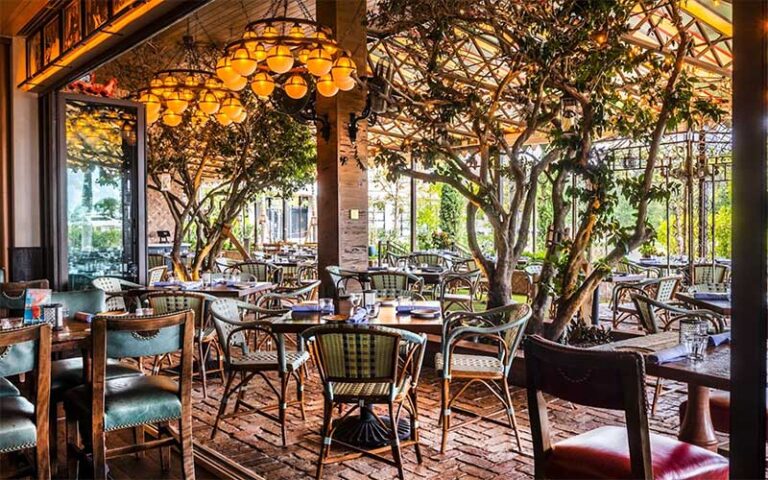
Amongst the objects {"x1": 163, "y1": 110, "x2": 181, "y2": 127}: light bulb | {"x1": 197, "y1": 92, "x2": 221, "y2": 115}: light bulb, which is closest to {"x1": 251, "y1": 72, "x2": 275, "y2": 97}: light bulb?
{"x1": 197, "y1": 92, "x2": 221, "y2": 115}: light bulb

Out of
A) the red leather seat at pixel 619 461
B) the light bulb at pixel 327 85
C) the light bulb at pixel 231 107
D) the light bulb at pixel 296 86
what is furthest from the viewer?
the light bulb at pixel 231 107

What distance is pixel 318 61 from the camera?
4.66 m

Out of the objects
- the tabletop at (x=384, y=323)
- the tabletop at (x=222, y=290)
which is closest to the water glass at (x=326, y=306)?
the tabletop at (x=384, y=323)

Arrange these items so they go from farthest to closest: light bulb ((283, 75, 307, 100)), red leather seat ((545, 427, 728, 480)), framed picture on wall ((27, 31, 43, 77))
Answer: light bulb ((283, 75, 307, 100)), framed picture on wall ((27, 31, 43, 77)), red leather seat ((545, 427, 728, 480))

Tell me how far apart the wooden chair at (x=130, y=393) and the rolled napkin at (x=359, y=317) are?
1.10m

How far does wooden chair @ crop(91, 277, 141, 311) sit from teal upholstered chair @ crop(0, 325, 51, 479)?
2.72 meters

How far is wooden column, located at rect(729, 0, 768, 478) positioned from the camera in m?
1.50

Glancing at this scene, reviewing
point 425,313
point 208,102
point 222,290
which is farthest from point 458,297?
point 208,102

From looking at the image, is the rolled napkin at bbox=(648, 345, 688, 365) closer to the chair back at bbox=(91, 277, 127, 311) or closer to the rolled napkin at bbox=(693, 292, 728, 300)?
Answer: the rolled napkin at bbox=(693, 292, 728, 300)

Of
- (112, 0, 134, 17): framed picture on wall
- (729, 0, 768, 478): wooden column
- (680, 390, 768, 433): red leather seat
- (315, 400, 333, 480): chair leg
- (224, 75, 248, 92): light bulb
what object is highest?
(112, 0, 134, 17): framed picture on wall

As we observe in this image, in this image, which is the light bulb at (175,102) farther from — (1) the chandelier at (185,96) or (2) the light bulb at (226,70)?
(2) the light bulb at (226,70)

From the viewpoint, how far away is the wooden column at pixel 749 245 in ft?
4.94

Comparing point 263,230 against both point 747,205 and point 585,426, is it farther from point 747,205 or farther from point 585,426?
point 747,205

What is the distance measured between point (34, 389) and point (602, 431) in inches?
96.6
